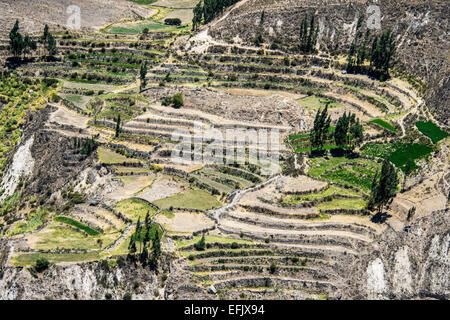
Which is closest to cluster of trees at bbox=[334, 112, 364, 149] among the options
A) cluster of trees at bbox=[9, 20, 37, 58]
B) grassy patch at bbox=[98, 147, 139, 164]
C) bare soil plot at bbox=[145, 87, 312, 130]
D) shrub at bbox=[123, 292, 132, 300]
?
bare soil plot at bbox=[145, 87, 312, 130]

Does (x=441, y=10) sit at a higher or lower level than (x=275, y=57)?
higher

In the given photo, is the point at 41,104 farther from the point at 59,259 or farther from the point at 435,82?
the point at 435,82

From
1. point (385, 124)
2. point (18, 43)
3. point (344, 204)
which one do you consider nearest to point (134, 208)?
point (344, 204)

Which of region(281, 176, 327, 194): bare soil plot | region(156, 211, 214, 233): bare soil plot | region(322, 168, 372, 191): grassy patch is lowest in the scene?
region(156, 211, 214, 233): bare soil plot

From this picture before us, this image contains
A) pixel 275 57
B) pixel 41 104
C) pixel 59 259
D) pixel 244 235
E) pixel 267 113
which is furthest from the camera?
pixel 275 57

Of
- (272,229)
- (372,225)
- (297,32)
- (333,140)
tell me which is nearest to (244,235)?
(272,229)

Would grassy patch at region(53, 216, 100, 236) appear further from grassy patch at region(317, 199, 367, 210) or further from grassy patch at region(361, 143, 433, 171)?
grassy patch at region(361, 143, 433, 171)

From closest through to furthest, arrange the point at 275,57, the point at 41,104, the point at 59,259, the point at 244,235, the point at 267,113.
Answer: the point at 59,259, the point at 244,235, the point at 267,113, the point at 41,104, the point at 275,57
